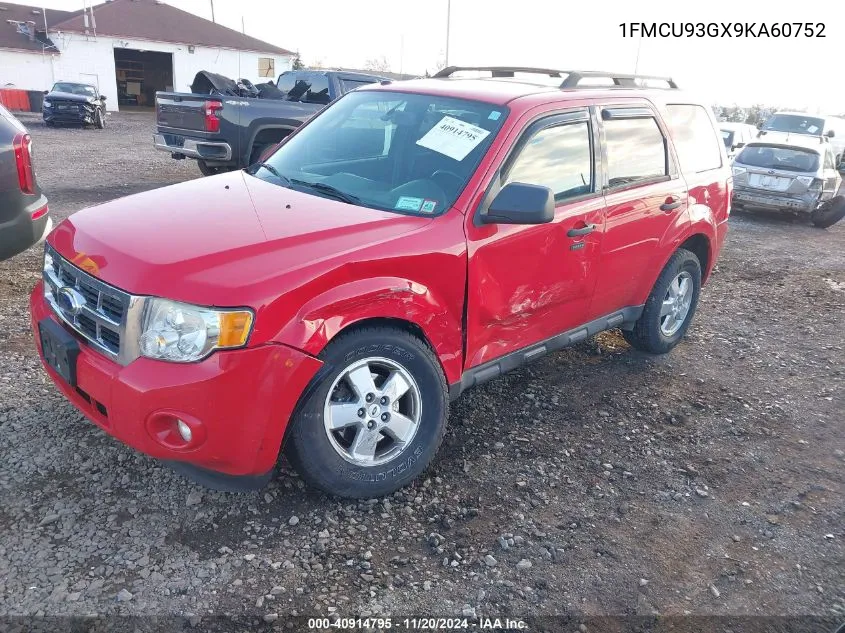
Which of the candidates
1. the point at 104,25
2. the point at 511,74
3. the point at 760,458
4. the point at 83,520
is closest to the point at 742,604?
the point at 760,458

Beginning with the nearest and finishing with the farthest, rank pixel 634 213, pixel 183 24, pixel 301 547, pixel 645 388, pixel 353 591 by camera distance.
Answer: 1. pixel 353 591
2. pixel 301 547
3. pixel 634 213
4. pixel 645 388
5. pixel 183 24

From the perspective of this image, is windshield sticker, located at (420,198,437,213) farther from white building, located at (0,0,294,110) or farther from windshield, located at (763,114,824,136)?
white building, located at (0,0,294,110)

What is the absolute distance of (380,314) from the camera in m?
2.82

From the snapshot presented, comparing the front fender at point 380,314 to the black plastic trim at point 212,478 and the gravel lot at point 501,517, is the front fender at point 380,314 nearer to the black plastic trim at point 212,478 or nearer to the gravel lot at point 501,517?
the black plastic trim at point 212,478

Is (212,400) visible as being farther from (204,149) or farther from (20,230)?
(204,149)

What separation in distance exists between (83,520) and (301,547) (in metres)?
0.94

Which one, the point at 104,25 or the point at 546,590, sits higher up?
the point at 104,25

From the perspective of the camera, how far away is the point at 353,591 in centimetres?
256

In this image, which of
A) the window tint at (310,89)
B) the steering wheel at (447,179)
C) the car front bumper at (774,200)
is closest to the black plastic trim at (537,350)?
the steering wheel at (447,179)

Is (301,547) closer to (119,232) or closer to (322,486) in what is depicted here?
(322,486)

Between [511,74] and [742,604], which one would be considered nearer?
[742,604]

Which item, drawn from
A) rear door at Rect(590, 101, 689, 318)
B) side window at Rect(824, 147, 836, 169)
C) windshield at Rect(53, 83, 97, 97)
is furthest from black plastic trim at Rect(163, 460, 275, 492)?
windshield at Rect(53, 83, 97, 97)

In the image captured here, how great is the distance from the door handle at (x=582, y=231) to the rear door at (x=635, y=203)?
7.3 inches

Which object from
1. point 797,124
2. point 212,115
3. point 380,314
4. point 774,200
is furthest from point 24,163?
point 797,124
